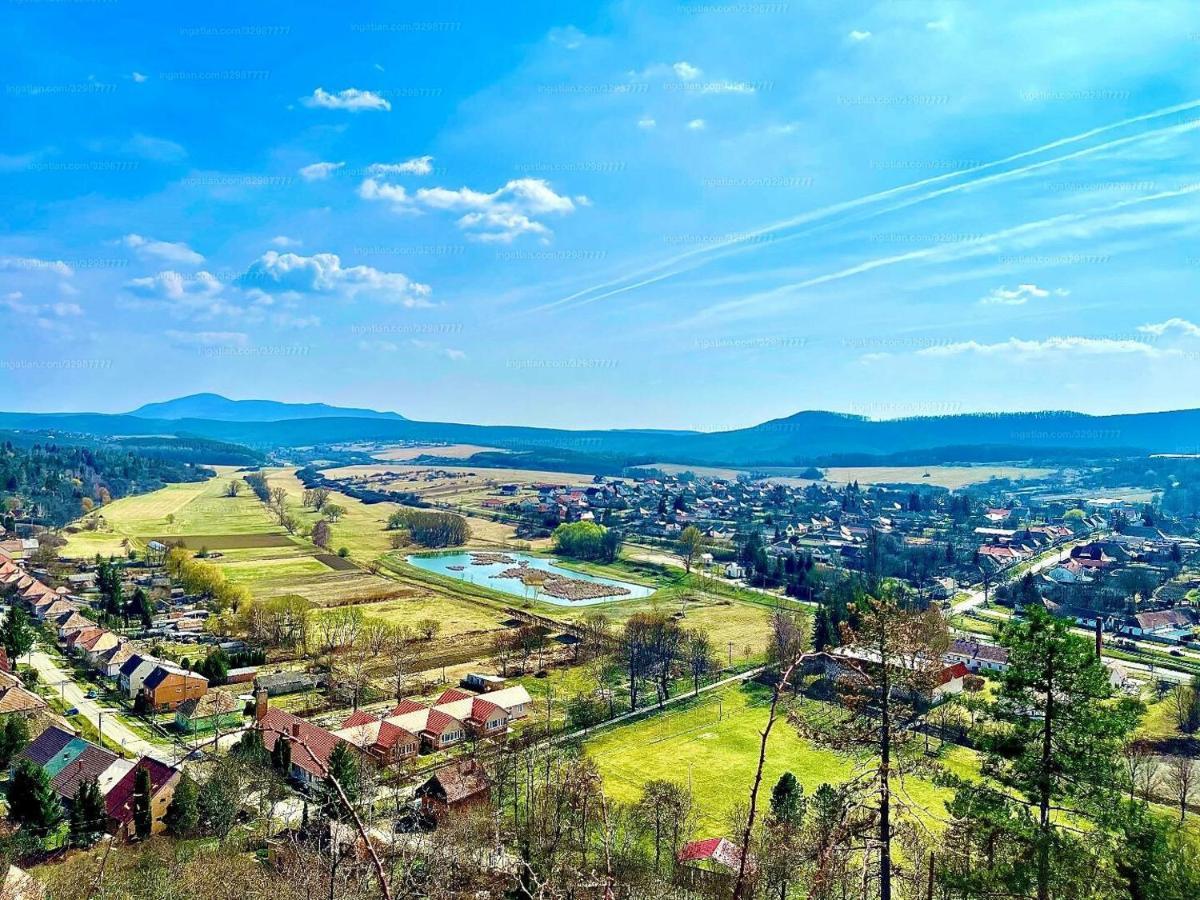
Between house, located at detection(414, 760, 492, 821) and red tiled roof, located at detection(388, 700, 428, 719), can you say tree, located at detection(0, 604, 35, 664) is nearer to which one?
red tiled roof, located at detection(388, 700, 428, 719)

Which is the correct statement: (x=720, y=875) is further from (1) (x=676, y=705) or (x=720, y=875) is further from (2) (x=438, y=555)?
(2) (x=438, y=555)

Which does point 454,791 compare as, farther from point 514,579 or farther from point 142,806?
point 514,579

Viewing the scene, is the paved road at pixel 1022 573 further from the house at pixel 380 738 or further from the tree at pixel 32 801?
the tree at pixel 32 801

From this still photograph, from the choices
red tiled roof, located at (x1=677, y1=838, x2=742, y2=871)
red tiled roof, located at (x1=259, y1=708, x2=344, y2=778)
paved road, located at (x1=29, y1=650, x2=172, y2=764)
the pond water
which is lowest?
the pond water

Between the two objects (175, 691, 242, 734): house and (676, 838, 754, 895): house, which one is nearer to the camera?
(676, 838, 754, 895): house

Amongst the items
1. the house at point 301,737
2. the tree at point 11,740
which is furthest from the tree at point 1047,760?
the tree at point 11,740

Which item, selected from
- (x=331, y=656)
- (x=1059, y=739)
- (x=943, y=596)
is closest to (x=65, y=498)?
(x=331, y=656)

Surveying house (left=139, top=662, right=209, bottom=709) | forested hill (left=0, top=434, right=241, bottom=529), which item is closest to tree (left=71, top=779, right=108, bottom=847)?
house (left=139, top=662, right=209, bottom=709)
